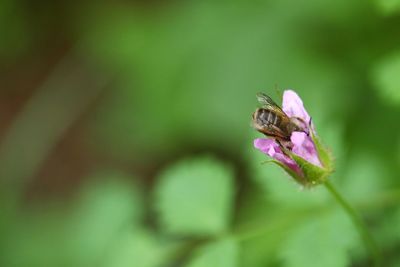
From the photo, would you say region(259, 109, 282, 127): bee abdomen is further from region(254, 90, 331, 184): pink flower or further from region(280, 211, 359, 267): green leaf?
region(280, 211, 359, 267): green leaf

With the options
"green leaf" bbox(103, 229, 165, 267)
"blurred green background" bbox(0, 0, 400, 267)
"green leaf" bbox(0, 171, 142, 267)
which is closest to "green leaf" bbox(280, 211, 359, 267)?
"blurred green background" bbox(0, 0, 400, 267)

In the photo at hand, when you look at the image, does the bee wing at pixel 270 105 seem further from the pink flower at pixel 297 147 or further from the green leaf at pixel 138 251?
the green leaf at pixel 138 251

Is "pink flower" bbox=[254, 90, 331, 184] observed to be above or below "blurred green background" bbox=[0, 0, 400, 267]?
below

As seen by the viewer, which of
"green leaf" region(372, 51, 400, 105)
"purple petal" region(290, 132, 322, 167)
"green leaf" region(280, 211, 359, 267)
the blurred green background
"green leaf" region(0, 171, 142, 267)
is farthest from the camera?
"green leaf" region(0, 171, 142, 267)

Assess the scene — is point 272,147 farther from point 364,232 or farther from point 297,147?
point 364,232

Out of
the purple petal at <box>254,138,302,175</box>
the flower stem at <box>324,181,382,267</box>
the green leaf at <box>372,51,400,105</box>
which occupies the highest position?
the green leaf at <box>372,51,400,105</box>

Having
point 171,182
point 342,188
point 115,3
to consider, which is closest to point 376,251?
point 342,188

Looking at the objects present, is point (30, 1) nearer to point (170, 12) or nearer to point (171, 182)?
point (170, 12)

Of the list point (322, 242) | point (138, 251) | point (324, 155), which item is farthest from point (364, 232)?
point (138, 251)
